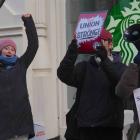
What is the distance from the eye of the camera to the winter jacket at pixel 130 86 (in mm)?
4516

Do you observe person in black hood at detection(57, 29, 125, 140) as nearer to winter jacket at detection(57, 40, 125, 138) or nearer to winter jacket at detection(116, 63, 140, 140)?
winter jacket at detection(57, 40, 125, 138)

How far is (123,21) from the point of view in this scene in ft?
22.5

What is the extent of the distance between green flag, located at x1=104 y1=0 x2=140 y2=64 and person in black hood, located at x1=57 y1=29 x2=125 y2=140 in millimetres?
1451

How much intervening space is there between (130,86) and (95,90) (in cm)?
59

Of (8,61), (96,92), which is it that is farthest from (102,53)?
(8,61)

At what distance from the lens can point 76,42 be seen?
16.8 ft

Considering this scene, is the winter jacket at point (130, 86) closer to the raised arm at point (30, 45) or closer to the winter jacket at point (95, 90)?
the winter jacket at point (95, 90)

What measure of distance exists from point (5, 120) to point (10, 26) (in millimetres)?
2682

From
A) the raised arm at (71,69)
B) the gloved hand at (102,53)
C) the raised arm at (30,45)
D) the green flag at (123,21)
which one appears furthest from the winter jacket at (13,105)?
the green flag at (123,21)

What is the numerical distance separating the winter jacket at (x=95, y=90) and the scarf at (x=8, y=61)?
1.39ft

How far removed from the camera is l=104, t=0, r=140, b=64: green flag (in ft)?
21.7

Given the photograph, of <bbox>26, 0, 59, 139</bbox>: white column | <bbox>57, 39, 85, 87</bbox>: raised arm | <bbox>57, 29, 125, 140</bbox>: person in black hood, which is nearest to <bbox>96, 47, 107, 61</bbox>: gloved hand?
<bbox>57, 29, 125, 140</bbox>: person in black hood

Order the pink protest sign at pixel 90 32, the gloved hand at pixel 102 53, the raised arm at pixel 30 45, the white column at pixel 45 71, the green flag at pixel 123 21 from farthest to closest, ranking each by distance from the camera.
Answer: the white column at pixel 45 71
the green flag at pixel 123 21
the raised arm at pixel 30 45
the pink protest sign at pixel 90 32
the gloved hand at pixel 102 53

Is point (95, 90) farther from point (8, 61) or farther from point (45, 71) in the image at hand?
point (45, 71)
